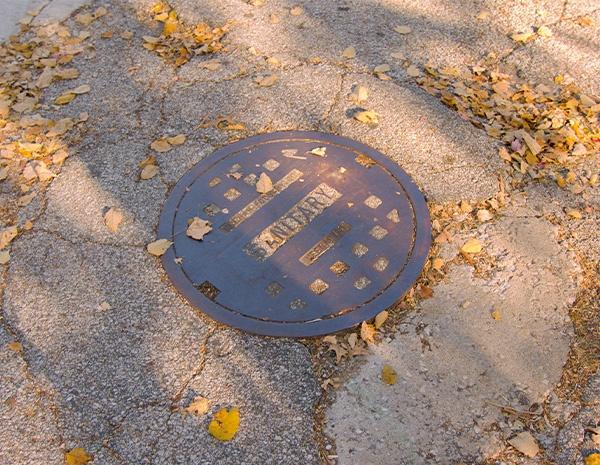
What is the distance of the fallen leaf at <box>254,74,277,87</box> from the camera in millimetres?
3393

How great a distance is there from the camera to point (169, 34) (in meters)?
3.78

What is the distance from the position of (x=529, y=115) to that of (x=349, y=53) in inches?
41.5

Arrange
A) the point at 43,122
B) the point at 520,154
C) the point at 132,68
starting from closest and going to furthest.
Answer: the point at 520,154 < the point at 43,122 < the point at 132,68

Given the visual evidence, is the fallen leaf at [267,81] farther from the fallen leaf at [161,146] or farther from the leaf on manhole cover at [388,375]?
the leaf on manhole cover at [388,375]

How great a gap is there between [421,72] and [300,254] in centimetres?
146

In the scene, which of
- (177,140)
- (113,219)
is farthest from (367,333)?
(177,140)

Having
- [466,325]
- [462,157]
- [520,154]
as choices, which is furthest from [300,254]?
[520,154]

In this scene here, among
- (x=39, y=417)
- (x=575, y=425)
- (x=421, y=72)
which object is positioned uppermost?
(x=421, y=72)

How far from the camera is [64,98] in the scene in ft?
11.1

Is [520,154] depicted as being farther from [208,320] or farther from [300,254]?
[208,320]

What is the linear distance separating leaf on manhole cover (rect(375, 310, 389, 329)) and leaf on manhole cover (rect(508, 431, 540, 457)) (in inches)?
23.1

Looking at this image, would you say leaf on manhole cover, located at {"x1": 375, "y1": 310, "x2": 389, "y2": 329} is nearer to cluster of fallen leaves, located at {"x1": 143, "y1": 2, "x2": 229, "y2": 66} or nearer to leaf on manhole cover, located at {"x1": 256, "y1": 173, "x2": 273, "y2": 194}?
leaf on manhole cover, located at {"x1": 256, "y1": 173, "x2": 273, "y2": 194}

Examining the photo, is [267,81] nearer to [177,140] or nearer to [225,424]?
[177,140]

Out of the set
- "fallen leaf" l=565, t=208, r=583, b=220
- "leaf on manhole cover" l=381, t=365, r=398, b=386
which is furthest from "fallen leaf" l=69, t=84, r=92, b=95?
"fallen leaf" l=565, t=208, r=583, b=220
